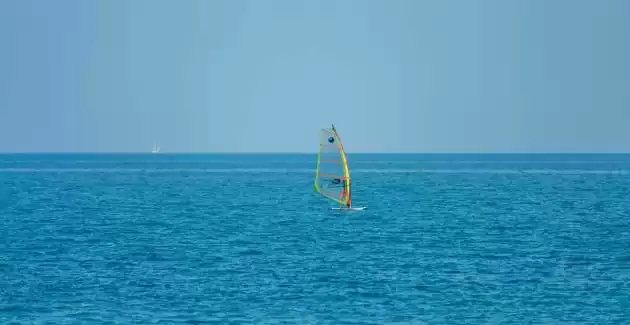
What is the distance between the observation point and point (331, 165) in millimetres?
80625

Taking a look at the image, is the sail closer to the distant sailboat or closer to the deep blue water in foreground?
the distant sailboat

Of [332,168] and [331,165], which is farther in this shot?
[331,165]

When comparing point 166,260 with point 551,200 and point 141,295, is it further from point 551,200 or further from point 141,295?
point 551,200

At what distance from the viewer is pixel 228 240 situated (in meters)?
60.0

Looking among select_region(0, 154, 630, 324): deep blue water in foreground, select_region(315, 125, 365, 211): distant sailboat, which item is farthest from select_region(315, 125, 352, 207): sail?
select_region(0, 154, 630, 324): deep blue water in foreground

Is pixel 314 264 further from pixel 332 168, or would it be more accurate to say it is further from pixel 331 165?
pixel 331 165

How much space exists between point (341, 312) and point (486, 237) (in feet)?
85.7

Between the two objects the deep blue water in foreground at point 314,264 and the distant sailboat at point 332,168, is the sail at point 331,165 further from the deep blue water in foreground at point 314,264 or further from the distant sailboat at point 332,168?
the deep blue water in foreground at point 314,264

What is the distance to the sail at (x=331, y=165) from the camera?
74812 mm

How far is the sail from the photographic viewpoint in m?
74.8

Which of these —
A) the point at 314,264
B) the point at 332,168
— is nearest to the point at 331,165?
the point at 332,168

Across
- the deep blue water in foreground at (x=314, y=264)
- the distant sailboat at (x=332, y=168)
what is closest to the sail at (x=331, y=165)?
the distant sailboat at (x=332, y=168)

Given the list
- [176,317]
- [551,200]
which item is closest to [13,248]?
[176,317]

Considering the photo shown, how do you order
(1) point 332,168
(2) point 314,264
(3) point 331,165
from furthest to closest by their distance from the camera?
(3) point 331,165 → (1) point 332,168 → (2) point 314,264
